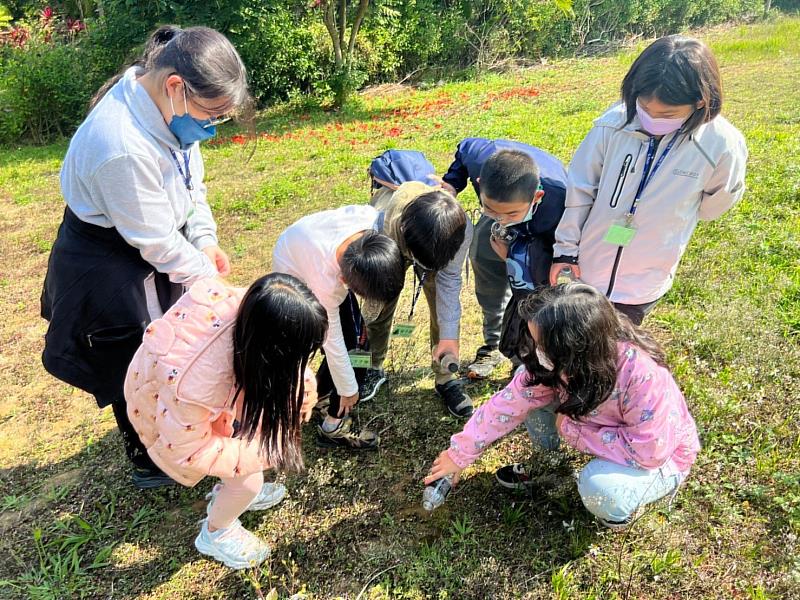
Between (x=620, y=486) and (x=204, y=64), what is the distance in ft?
6.69

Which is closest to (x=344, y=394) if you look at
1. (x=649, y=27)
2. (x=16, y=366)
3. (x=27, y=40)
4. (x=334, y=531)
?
(x=334, y=531)

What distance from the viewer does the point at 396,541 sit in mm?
2242

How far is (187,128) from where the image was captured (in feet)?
6.32

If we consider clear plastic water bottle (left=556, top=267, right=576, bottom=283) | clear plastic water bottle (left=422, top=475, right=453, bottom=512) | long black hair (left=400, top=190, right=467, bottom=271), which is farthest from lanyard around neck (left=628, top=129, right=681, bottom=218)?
clear plastic water bottle (left=422, top=475, right=453, bottom=512)

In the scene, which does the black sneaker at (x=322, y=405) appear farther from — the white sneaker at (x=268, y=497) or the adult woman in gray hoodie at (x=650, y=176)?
the adult woman in gray hoodie at (x=650, y=176)

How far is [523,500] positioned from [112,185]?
203 cm

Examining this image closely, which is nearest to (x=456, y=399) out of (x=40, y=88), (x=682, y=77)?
(x=682, y=77)

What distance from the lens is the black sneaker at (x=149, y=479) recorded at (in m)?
2.53

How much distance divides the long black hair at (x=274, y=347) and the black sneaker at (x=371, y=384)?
1.19m

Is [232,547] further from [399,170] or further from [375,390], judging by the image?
[399,170]

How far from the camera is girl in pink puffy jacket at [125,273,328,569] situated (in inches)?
60.4

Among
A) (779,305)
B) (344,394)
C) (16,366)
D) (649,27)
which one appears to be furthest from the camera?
(649,27)

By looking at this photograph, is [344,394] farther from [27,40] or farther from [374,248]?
[27,40]

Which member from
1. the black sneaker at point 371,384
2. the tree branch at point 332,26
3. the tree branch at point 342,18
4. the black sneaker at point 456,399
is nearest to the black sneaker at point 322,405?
the black sneaker at point 371,384
